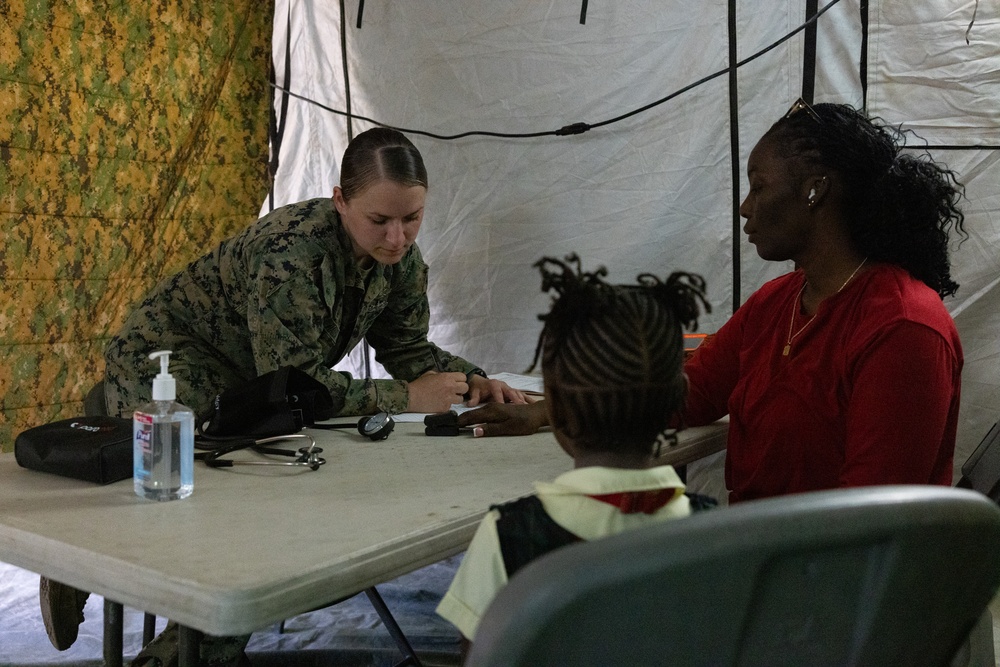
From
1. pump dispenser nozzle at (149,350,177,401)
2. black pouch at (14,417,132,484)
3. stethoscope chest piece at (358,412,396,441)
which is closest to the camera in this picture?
pump dispenser nozzle at (149,350,177,401)

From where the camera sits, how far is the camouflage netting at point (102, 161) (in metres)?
2.90

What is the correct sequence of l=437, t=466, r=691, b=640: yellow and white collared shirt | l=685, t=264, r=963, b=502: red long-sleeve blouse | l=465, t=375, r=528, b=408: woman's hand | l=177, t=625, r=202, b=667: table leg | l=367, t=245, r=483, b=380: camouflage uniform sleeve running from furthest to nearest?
l=367, t=245, r=483, b=380: camouflage uniform sleeve, l=465, t=375, r=528, b=408: woman's hand, l=685, t=264, r=963, b=502: red long-sleeve blouse, l=177, t=625, r=202, b=667: table leg, l=437, t=466, r=691, b=640: yellow and white collared shirt

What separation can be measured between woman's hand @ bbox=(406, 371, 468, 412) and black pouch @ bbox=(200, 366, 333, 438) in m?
0.43

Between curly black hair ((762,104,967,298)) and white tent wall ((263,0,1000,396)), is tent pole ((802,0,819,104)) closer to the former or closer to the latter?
white tent wall ((263,0,1000,396))

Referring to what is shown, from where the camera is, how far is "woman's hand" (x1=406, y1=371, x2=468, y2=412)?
2178 mm

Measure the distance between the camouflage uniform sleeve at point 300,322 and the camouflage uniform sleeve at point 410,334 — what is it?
0.37 metres

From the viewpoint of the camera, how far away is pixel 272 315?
2.06m

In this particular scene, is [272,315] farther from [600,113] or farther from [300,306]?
[600,113]

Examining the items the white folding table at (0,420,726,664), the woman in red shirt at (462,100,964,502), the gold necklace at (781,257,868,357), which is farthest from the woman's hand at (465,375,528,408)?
the gold necklace at (781,257,868,357)

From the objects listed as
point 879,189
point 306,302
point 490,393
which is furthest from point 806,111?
point 306,302

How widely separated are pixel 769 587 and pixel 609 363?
397mm

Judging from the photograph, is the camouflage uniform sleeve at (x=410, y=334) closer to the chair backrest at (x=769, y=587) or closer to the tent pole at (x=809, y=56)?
the tent pole at (x=809, y=56)

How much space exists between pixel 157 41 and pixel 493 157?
1.20m

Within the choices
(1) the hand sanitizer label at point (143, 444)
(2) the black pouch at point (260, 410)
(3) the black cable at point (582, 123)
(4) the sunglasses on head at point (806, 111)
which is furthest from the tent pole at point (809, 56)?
(1) the hand sanitizer label at point (143, 444)
